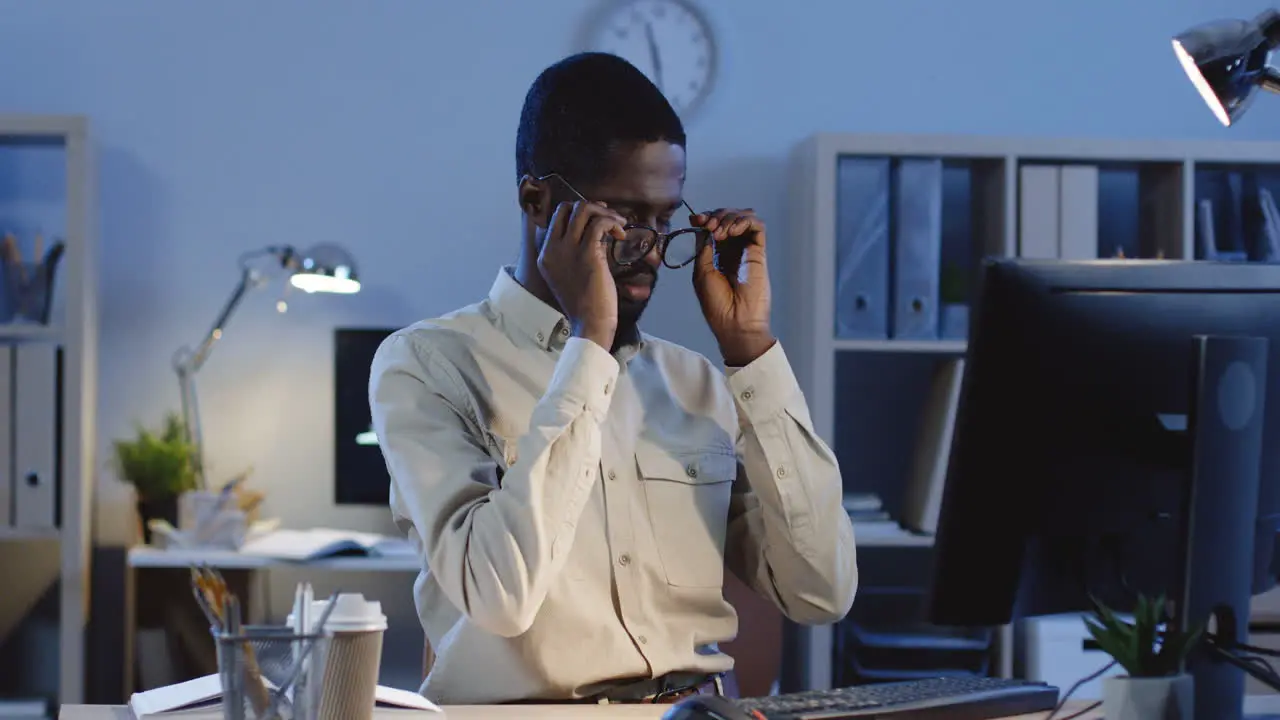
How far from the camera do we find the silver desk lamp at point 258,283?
2.98 m

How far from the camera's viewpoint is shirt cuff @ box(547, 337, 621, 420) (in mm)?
1395

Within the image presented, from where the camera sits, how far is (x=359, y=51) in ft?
10.7

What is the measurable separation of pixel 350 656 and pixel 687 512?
1.75 ft

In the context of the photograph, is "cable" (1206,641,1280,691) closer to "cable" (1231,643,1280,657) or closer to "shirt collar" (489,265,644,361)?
"cable" (1231,643,1280,657)

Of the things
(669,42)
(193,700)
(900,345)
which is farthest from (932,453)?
(193,700)

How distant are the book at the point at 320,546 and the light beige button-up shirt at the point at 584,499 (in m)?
1.25

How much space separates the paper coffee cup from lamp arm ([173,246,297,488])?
1959 mm

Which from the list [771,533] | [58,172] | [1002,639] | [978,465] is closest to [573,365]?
[771,533]

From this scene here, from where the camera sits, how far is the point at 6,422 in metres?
2.92

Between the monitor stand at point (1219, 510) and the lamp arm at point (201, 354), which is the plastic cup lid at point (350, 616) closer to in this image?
the monitor stand at point (1219, 510)

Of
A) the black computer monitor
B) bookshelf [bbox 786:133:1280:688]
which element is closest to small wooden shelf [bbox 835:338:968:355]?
bookshelf [bbox 786:133:1280:688]

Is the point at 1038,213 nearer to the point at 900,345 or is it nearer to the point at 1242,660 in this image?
the point at 900,345

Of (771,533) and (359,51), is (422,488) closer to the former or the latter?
(771,533)

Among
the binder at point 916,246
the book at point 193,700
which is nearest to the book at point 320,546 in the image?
the binder at point 916,246
